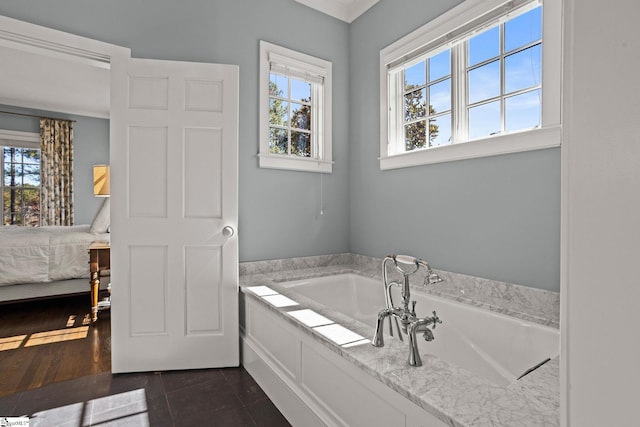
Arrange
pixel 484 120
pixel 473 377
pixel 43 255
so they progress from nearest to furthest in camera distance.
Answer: pixel 473 377 → pixel 484 120 → pixel 43 255

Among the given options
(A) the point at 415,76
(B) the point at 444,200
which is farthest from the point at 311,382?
(A) the point at 415,76

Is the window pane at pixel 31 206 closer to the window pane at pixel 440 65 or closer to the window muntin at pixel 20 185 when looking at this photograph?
the window muntin at pixel 20 185

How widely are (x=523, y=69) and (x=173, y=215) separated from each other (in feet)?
7.73

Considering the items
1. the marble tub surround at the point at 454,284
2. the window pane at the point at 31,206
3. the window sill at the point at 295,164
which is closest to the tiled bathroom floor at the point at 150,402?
the marble tub surround at the point at 454,284

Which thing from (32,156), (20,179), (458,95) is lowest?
(20,179)

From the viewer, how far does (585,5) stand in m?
0.46

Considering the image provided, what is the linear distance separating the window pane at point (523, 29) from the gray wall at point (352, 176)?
48cm

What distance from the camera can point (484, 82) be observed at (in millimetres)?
2244

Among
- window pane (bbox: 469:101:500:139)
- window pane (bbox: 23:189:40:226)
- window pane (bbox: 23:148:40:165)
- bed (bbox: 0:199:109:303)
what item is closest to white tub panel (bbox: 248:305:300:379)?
window pane (bbox: 469:101:500:139)

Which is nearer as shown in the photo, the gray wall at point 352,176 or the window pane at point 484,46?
the gray wall at point 352,176

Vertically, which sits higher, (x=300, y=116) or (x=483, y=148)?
(x=300, y=116)

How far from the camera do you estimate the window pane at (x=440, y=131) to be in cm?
248

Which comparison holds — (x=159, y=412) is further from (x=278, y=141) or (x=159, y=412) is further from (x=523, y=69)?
(x=523, y=69)

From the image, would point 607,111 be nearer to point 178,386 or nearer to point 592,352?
point 592,352
